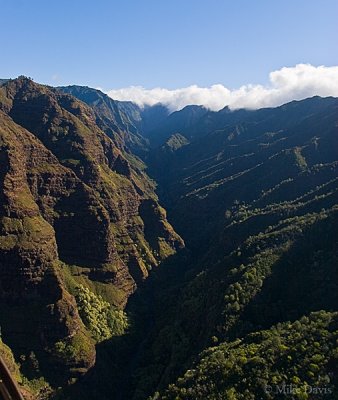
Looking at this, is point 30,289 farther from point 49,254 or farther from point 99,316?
point 99,316

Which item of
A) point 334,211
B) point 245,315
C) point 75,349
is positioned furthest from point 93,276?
point 334,211

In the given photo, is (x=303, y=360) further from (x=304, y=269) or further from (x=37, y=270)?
(x=37, y=270)

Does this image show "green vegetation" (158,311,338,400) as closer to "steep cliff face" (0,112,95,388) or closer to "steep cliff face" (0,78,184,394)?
"steep cliff face" (0,112,95,388)

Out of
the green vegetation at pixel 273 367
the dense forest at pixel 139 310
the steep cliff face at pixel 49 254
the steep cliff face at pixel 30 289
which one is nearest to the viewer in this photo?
the green vegetation at pixel 273 367

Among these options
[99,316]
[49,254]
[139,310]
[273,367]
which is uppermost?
[49,254]

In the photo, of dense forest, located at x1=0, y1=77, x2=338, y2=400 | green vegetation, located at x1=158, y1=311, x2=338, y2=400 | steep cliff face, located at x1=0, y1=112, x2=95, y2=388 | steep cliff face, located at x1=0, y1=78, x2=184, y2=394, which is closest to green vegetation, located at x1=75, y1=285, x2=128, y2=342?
dense forest, located at x1=0, y1=77, x2=338, y2=400

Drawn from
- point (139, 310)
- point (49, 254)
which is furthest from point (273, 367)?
point (139, 310)

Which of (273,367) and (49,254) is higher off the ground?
(49,254)

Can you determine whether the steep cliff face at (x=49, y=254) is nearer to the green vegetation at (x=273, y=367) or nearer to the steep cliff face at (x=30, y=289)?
the steep cliff face at (x=30, y=289)

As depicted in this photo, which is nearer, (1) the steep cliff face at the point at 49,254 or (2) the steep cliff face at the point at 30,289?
Answer: (2) the steep cliff face at the point at 30,289

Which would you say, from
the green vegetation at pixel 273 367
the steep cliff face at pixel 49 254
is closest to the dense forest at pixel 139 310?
the green vegetation at pixel 273 367

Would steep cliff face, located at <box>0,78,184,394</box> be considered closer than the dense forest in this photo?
No
